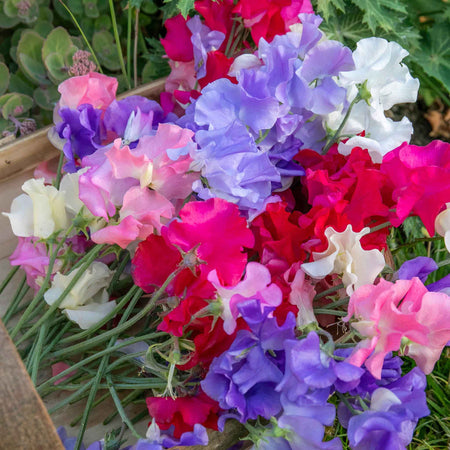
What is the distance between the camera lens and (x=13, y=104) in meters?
1.32

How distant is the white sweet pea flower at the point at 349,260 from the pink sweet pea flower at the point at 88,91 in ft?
1.50

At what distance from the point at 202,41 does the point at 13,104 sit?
1.67 feet

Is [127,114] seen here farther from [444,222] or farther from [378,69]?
[444,222]

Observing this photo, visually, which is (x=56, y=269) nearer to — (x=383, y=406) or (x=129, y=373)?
(x=129, y=373)

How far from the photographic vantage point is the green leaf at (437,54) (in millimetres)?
1616

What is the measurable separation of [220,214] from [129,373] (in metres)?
0.38

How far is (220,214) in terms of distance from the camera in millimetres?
714

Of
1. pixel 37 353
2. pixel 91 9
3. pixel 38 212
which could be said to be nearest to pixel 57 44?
pixel 91 9

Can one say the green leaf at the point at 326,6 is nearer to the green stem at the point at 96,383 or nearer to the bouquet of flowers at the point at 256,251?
the bouquet of flowers at the point at 256,251

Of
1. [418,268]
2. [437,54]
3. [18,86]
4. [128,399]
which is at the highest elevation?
[18,86]

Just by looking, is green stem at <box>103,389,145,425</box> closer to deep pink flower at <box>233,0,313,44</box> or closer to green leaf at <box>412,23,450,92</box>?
deep pink flower at <box>233,0,313,44</box>

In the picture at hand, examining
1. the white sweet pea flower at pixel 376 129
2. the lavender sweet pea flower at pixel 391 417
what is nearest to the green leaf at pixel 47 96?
the white sweet pea flower at pixel 376 129

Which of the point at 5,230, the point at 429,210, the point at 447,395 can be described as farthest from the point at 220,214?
the point at 447,395

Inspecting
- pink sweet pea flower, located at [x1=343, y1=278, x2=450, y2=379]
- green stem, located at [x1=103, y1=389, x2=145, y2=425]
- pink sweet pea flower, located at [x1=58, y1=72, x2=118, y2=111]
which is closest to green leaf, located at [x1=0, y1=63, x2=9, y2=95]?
pink sweet pea flower, located at [x1=58, y1=72, x2=118, y2=111]
